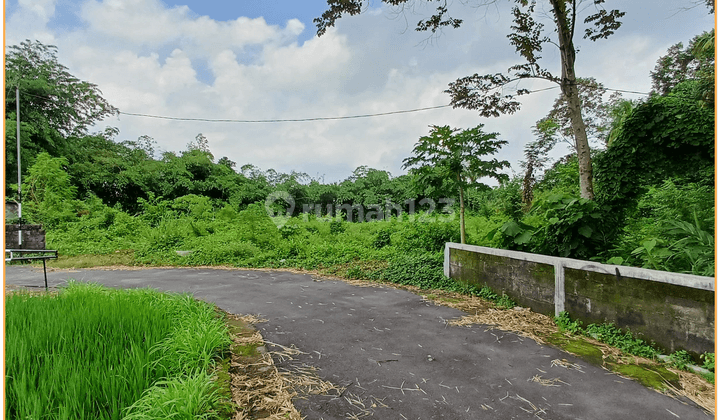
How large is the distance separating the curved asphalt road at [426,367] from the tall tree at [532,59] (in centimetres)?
397

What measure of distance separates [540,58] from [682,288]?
17.2ft

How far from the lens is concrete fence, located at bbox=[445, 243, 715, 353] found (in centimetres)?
244

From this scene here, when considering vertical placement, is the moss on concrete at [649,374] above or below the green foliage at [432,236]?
below

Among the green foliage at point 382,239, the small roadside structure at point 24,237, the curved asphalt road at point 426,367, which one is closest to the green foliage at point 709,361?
the curved asphalt road at point 426,367

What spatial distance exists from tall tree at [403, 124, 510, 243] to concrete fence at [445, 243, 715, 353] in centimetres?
157

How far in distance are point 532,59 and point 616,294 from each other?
4972mm

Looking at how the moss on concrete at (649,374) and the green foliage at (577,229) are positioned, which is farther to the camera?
the green foliage at (577,229)

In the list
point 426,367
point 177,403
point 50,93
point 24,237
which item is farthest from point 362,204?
point 50,93

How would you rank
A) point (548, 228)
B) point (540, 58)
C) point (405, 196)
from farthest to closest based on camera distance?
point (405, 196)
point (540, 58)
point (548, 228)

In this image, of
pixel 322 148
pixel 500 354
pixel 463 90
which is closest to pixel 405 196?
pixel 322 148

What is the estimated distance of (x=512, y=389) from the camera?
7.16ft

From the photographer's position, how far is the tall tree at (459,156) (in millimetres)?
5527

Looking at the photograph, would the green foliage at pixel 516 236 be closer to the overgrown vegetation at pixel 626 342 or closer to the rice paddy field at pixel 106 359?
the overgrown vegetation at pixel 626 342

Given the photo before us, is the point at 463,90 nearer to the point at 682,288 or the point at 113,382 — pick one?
the point at 682,288
